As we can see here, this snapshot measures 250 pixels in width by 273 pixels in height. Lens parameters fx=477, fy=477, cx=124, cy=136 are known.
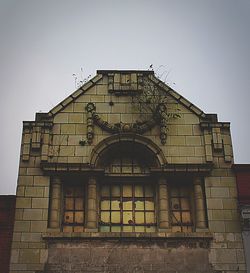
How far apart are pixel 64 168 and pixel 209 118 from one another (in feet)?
17.4

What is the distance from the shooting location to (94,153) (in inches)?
622

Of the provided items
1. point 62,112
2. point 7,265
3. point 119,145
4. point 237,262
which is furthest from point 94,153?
point 237,262

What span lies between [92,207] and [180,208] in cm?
287

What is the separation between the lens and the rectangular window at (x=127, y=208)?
15.2 meters

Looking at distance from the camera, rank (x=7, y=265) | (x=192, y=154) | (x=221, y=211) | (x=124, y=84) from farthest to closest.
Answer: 1. (x=124, y=84)
2. (x=192, y=154)
3. (x=221, y=211)
4. (x=7, y=265)

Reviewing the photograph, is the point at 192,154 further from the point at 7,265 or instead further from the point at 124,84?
the point at 7,265

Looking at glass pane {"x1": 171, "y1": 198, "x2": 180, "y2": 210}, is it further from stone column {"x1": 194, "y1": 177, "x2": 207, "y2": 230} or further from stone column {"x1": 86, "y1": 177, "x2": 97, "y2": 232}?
stone column {"x1": 86, "y1": 177, "x2": 97, "y2": 232}

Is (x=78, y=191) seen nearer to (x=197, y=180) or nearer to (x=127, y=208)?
(x=127, y=208)

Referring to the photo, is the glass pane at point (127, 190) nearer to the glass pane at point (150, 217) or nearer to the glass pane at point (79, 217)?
the glass pane at point (150, 217)

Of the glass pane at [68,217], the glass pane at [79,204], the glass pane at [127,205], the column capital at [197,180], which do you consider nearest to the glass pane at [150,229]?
the glass pane at [127,205]

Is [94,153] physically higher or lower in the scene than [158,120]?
lower

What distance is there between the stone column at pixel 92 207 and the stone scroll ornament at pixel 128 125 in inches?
58.1

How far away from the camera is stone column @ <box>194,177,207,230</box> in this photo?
48.6 ft

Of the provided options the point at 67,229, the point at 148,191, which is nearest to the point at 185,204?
the point at 148,191
